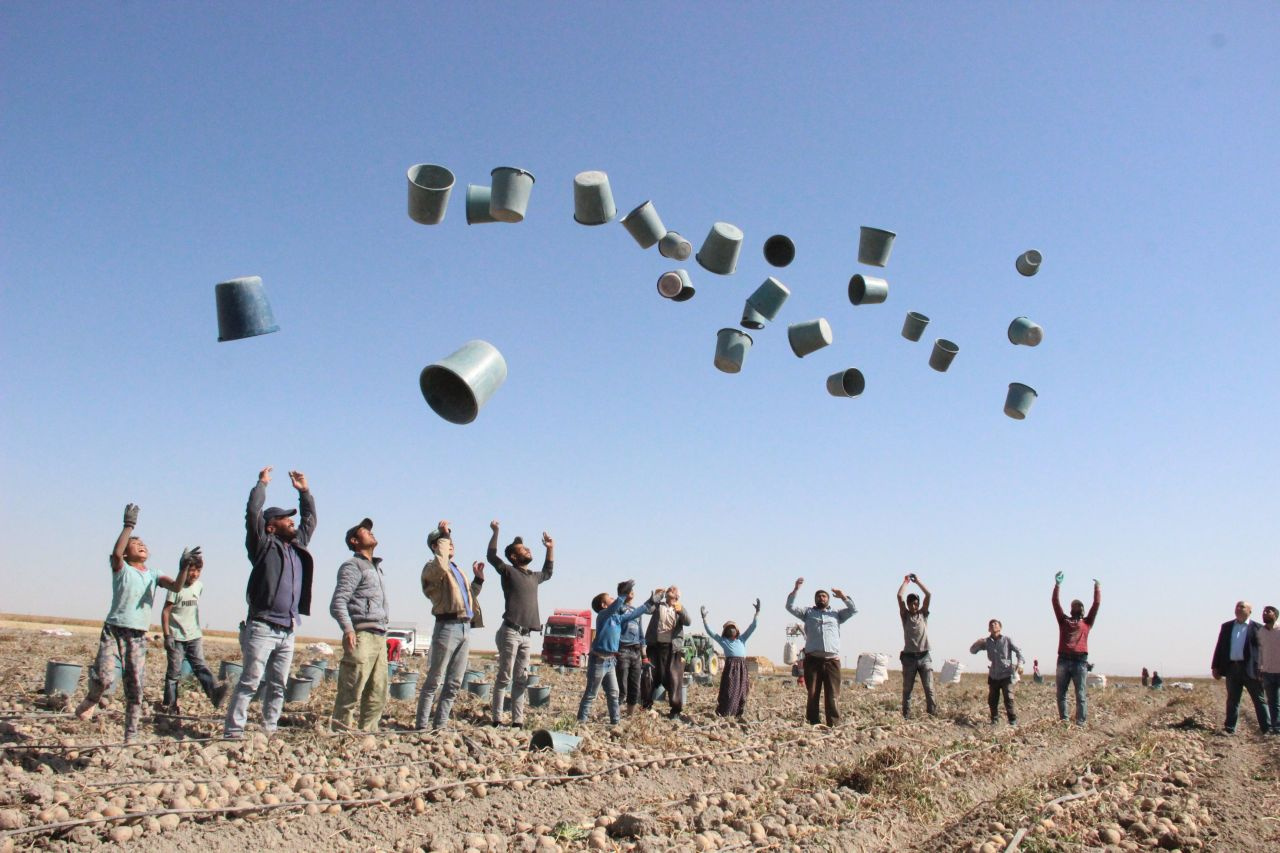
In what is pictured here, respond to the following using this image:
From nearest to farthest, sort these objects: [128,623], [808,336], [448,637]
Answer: [128,623], [448,637], [808,336]

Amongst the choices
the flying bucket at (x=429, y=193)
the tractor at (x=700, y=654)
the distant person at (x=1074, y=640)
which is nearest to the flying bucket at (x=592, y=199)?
the flying bucket at (x=429, y=193)

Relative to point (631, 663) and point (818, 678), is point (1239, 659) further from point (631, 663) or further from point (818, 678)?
point (631, 663)

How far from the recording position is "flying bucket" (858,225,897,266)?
23.2ft

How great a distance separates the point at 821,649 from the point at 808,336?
3.63 m

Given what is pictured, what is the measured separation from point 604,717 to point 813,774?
310cm

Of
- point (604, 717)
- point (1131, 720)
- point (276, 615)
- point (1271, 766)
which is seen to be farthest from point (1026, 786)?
point (1131, 720)

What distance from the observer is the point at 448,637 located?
6.42 metres

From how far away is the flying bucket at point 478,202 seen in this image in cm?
591

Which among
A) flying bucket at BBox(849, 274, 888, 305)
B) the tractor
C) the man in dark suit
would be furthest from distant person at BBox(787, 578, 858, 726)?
the tractor

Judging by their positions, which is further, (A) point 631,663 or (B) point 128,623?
(A) point 631,663

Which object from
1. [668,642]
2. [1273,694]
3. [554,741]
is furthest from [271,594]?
[1273,694]

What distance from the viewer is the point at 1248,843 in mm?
4652

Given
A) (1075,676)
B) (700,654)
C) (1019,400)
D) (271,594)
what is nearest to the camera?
(271,594)

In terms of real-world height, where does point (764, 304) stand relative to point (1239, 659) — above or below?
above
